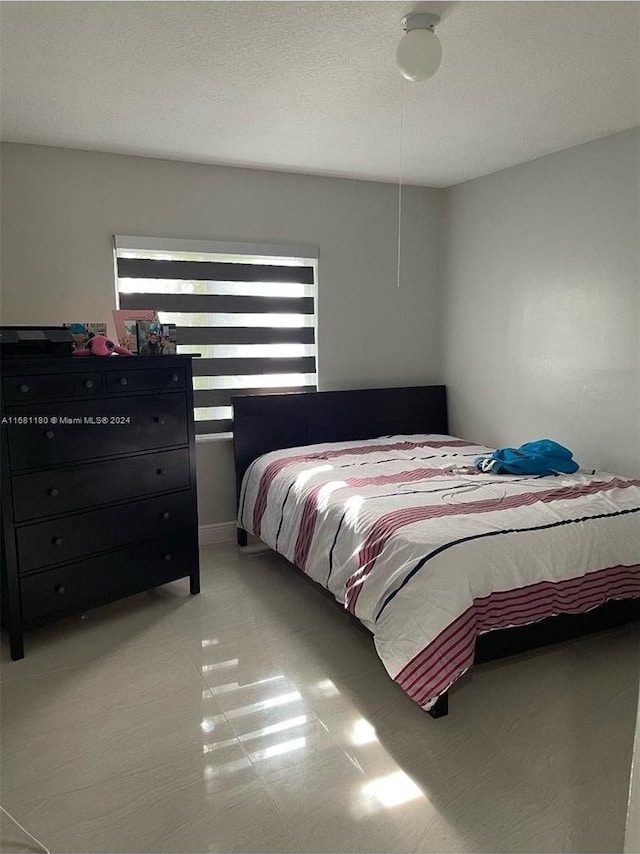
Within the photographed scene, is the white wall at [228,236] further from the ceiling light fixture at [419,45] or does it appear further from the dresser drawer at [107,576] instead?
the ceiling light fixture at [419,45]

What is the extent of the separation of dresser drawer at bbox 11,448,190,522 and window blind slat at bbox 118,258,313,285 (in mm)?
1231

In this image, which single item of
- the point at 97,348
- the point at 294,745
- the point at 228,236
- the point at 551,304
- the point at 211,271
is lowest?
the point at 294,745

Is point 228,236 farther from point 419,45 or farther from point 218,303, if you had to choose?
point 419,45

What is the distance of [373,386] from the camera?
4582 millimetres

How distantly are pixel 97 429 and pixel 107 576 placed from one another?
68 cm

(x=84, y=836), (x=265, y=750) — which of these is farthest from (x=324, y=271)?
(x=84, y=836)

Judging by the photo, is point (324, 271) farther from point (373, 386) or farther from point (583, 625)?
point (583, 625)

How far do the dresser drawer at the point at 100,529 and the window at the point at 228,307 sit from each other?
97cm

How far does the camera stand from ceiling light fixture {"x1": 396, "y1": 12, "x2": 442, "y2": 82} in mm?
2119

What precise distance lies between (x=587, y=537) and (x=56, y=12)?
2558 millimetres

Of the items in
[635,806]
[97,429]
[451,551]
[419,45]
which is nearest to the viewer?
[635,806]

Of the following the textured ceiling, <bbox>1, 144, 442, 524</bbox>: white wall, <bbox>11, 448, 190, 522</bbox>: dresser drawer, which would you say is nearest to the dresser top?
<bbox>11, 448, 190, 522</bbox>: dresser drawer

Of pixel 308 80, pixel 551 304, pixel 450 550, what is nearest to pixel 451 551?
pixel 450 550

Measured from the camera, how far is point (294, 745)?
2.15 m
